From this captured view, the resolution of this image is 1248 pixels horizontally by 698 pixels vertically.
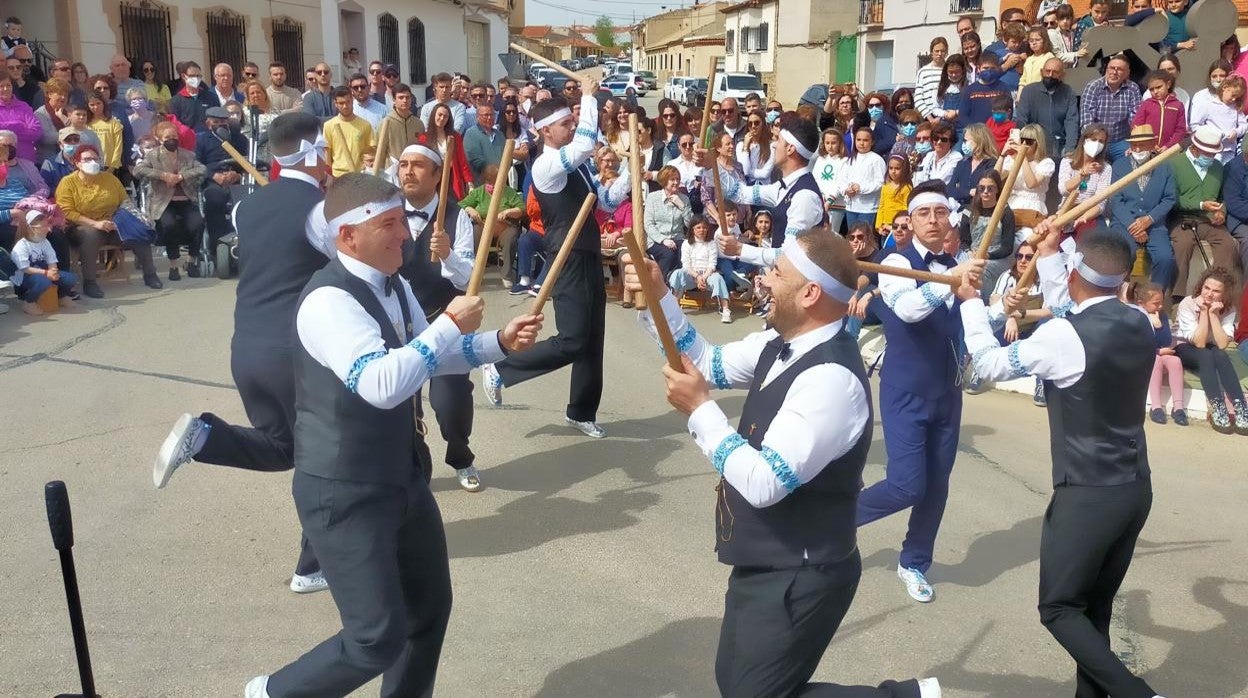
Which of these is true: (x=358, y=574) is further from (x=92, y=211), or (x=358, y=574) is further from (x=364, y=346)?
(x=92, y=211)

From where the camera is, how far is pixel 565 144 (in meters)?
6.25

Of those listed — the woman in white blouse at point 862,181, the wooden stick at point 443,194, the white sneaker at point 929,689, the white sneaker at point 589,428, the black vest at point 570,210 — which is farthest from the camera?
the woman in white blouse at point 862,181

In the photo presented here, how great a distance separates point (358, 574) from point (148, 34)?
1710 cm

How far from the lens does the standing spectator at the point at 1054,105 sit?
10.5 metres

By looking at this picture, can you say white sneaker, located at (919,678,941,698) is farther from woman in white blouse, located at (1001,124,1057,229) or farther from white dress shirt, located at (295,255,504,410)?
woman in white blouse, located at (1001,124,1057,229)

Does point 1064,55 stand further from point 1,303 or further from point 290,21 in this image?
point 290,21

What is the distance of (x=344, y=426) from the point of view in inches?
126

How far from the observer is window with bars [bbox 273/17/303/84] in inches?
828

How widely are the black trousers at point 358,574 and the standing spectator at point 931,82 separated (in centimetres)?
997

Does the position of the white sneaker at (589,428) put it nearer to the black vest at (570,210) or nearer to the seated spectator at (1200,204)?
the black vest at (570,210)

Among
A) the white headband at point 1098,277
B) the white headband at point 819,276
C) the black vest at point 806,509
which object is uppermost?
the white headband at point 819,276

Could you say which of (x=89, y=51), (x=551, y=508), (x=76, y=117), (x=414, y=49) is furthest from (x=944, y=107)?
(x=414, y=49)

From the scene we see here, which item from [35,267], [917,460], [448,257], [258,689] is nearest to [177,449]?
[258,689]

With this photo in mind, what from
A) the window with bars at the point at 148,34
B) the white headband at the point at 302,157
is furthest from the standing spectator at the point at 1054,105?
the window with bars at the point at 148,34
